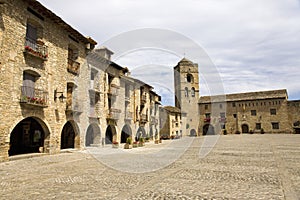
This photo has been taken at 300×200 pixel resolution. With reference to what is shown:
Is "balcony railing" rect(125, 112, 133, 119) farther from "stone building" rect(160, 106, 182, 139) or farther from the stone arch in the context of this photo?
"stone building" rect(160, 106, 182, 139)

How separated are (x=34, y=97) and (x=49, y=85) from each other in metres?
1.47

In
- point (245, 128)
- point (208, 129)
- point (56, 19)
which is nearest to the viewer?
point (56, 19)

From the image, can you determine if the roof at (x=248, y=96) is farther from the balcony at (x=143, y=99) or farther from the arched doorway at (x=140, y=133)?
the arched doorway at (x=140, y=133)

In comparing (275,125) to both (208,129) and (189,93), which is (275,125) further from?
(189,93)

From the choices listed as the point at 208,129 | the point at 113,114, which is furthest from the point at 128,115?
the point at 208,129

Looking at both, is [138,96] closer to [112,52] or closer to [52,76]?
[112,52]

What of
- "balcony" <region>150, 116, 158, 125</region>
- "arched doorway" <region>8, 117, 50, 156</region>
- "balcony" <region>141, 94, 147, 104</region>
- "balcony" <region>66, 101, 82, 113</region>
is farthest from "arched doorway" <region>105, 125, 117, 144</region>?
"balcony" <region>150, 116, 158, 125</region>

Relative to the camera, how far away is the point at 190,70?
50.2 m

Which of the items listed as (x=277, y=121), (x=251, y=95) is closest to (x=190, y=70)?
(x=251, y=95)

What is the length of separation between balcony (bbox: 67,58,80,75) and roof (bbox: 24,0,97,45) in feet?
6.10

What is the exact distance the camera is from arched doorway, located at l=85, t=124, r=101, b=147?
19281 millimetres

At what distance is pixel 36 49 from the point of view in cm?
1294

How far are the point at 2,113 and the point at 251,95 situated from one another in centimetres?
4434

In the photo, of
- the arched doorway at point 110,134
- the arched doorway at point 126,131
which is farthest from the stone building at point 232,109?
the arched doorway at point 110,134
